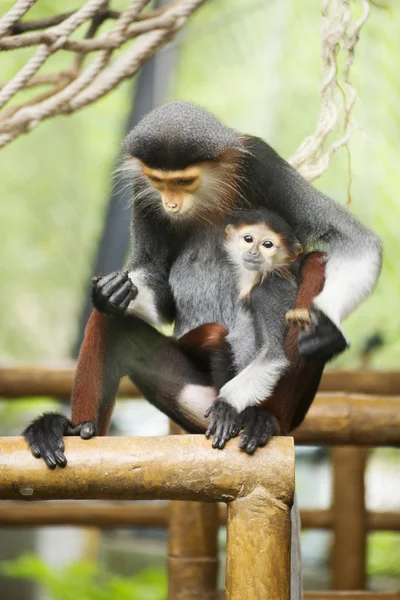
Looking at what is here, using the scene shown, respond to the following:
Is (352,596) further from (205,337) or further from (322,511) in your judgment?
(205,337)

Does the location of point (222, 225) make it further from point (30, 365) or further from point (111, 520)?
point (111, 520)

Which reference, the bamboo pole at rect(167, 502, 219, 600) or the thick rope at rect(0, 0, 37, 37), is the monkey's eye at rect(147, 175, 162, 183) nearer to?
the thick rope at rect(0, 0, 37, 37)

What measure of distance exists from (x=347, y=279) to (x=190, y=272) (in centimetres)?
59

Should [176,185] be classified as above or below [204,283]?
above

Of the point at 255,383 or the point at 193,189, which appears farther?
the point at 193,189

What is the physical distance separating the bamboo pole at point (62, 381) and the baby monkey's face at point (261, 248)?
1.67 m

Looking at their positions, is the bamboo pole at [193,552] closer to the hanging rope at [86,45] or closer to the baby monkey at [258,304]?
the baby monkey at [258,304]

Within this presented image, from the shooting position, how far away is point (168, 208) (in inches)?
101

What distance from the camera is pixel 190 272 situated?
2.84 meters

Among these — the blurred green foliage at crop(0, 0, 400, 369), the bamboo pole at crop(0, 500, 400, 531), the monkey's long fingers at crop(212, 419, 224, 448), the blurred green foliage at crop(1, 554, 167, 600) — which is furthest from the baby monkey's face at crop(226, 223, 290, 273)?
the blurred green foliage at crop(1, 554, 167, 600)

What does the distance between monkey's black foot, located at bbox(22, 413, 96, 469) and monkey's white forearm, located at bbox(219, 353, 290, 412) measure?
1.29 feet

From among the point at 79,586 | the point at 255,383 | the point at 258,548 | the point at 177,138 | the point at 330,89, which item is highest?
the point at 330,89

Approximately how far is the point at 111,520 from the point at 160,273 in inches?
80.2

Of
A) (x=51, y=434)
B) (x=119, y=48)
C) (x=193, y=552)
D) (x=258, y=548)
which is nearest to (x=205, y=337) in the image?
(x=51, y=434)
